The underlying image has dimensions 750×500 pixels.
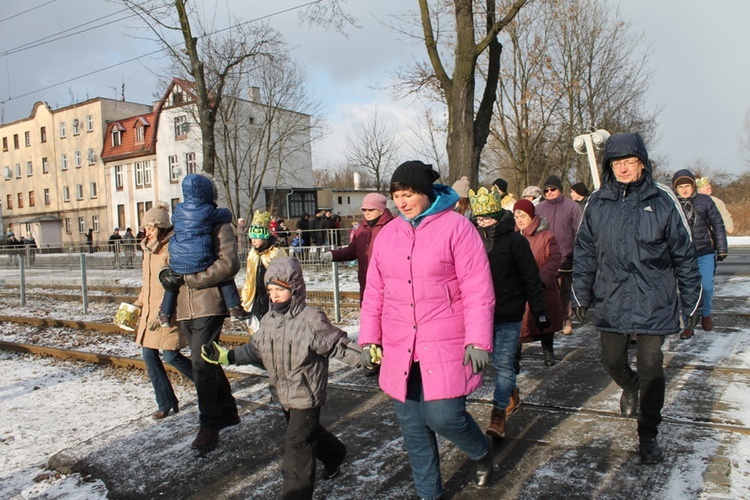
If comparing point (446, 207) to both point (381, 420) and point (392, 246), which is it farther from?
point (381, 420)

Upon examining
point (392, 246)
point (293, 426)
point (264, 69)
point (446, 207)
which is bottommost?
point (293, 426)

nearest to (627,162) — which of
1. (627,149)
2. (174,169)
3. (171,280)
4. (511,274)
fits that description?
(627,149)

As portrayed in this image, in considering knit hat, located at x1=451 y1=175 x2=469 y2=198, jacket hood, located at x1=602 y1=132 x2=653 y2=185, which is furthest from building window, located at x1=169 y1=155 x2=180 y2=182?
jacket hood, located at x1=602 y1=132 x2=653 y2=185

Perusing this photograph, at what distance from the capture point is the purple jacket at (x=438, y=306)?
9.96 feet

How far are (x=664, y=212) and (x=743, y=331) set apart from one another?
4.79 meters

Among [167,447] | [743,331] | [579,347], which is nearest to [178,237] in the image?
[167,447]

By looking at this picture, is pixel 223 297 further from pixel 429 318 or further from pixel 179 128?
pixel 179 128

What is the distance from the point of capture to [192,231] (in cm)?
444

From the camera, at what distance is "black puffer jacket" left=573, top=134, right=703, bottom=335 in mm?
3680

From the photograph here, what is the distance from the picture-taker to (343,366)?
670 cm

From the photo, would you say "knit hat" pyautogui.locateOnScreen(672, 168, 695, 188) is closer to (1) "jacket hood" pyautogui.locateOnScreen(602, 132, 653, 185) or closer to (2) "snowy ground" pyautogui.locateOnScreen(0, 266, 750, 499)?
(2) "snowy ground" pyautogui.locateOnScreen(0, 266, 750, 499)

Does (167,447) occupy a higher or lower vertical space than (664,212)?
lower

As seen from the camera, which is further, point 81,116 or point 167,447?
point 81,116

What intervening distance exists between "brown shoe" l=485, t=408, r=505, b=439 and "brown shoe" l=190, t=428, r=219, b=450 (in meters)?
2.00
